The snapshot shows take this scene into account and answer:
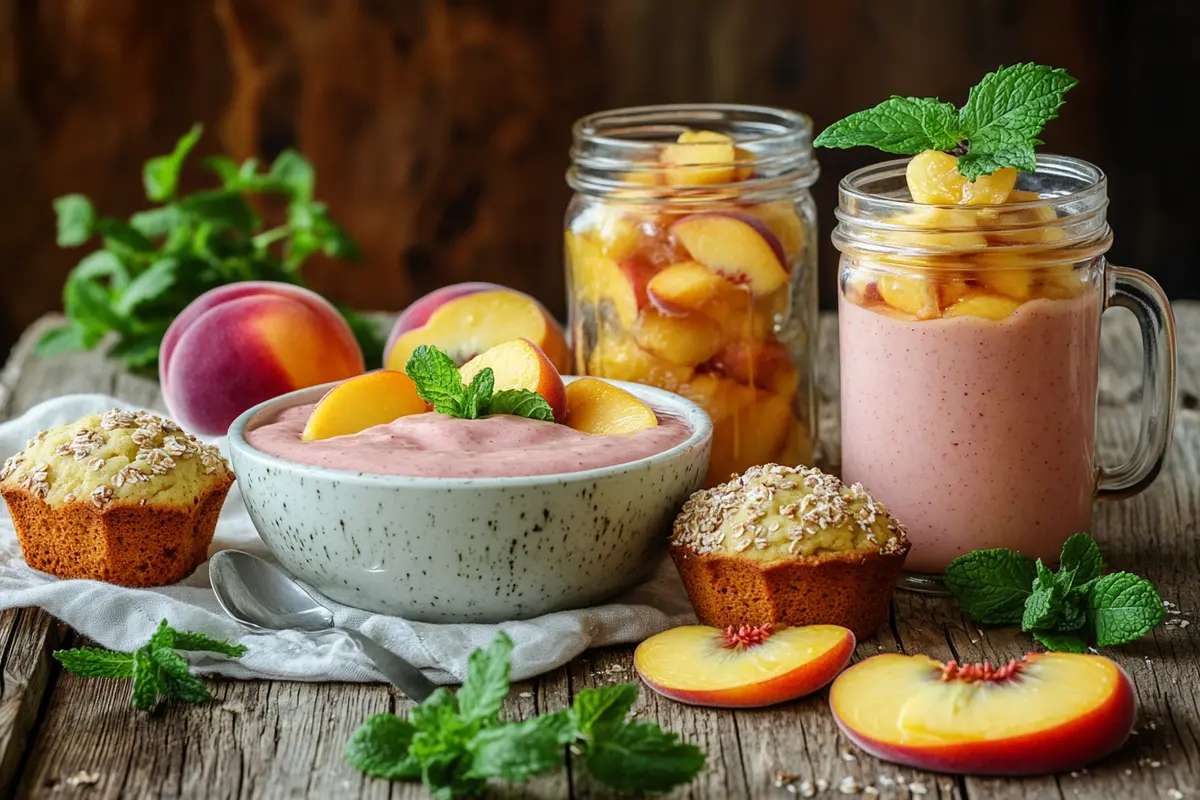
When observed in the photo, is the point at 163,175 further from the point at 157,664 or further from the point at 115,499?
the point at 157,664

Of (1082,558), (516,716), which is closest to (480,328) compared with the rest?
(516,716)

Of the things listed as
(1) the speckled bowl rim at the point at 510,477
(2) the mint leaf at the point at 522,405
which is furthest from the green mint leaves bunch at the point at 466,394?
(1) the speckled bowl rim at the point at 510,477

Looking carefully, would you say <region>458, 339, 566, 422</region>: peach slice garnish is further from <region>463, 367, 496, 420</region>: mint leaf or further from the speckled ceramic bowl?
the speckled ceramic bowl

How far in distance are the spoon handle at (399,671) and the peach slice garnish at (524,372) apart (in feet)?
1.30

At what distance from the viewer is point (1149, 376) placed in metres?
1.89

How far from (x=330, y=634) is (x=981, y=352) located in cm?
83

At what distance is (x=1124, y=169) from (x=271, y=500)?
300 centimetres

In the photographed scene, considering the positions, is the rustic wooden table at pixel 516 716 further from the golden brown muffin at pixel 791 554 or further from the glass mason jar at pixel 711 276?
the glass mason jar at pixel 711 276

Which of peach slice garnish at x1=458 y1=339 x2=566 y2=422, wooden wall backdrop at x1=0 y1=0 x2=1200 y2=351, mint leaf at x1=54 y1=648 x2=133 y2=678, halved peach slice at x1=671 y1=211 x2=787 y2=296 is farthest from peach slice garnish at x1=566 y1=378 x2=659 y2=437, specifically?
wooden wall backdrop at x1=0 y1=0 x2=1200 y2=351

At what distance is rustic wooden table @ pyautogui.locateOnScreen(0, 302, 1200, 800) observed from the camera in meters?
1.33

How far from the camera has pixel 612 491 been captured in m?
1.61

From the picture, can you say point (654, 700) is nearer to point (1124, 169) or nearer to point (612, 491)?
point (612, 491)

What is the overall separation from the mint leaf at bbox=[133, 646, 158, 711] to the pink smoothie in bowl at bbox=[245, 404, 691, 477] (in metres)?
0.28

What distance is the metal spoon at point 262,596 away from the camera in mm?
1645
